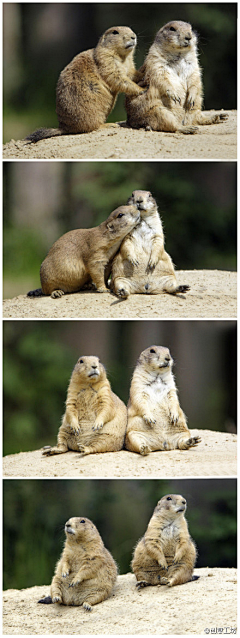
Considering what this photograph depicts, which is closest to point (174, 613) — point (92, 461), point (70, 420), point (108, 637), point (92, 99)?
point (108, 637)

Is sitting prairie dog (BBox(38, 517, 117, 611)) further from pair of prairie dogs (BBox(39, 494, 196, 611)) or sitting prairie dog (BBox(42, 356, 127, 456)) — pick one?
sitting prairie dog (BBox(42, 356, 127, 456))

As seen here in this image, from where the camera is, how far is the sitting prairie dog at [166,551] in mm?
5948

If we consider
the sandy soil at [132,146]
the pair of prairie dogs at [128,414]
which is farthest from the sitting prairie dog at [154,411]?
the sandy soil at [132,146]

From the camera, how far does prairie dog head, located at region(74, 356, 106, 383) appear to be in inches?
249

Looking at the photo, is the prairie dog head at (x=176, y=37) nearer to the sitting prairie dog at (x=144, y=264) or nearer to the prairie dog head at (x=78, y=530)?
the sitting prairie dog at (x=144, y=264)

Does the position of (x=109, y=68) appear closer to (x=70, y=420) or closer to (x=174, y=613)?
(x=70, y=420)

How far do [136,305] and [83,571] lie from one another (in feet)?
7.51

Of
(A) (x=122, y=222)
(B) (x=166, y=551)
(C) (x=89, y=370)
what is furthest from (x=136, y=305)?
(B) (x=166, y=551)

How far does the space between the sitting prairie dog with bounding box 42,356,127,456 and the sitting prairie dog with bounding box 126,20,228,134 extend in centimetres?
243

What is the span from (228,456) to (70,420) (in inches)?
56.8

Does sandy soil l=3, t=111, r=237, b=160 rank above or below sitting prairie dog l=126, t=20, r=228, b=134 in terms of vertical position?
below

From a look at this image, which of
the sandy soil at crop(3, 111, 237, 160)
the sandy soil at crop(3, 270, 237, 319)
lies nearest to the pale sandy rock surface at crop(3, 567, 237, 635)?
the sandy soil at crop(3, 270, 237, 319)

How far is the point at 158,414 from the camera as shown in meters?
6.31

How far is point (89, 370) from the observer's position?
20.8 ft
